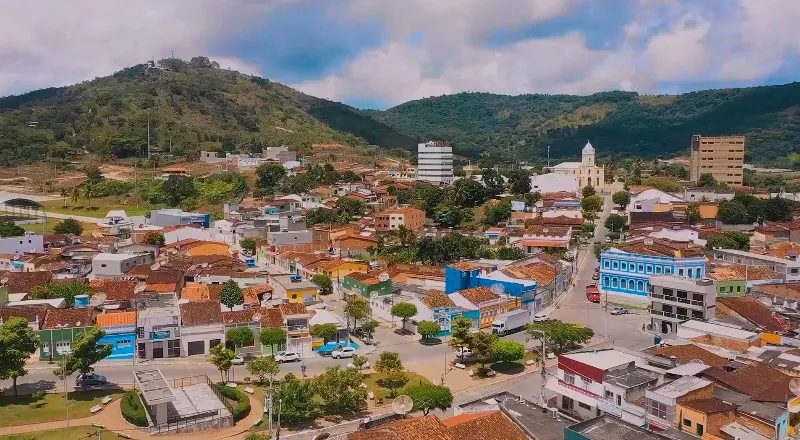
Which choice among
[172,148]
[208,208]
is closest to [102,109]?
[172,148]

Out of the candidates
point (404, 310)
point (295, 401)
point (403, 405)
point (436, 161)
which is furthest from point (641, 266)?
point (436, 161)

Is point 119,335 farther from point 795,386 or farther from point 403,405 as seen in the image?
point 795,386

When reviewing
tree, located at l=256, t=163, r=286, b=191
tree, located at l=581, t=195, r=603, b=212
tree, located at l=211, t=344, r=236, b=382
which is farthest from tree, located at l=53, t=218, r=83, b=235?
tree, located at l=581, t=195, r=603, b=212

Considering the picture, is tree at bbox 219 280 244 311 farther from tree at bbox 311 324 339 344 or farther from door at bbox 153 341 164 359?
tree at bbox 311 324 339 344

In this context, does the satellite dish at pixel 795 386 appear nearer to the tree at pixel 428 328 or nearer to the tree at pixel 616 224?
the tree at pixel 428 328

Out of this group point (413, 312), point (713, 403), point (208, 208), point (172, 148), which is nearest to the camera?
point (713, 403)

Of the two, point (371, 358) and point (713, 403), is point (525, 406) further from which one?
point (371, 358)
